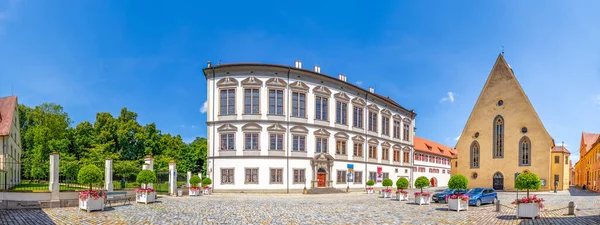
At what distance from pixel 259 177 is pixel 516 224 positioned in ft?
85.5

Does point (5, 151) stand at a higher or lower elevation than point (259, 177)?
higher

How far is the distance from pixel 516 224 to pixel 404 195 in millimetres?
13984

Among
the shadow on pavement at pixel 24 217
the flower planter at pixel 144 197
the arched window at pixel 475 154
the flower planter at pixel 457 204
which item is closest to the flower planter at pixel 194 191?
the flower planter at pixel 144 197

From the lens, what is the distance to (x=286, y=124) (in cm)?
3991

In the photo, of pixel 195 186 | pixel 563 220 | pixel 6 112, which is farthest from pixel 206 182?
pixel 563 220

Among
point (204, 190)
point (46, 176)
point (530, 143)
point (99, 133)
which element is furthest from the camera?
point (99, 133)

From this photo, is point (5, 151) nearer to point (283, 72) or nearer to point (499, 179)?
point (283, 72)

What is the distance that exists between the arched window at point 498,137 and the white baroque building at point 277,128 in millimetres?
18864

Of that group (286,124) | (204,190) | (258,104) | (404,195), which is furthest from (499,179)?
(204,190)

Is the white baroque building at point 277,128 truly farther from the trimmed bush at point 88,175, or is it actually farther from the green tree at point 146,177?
the trimmed bush at point 88,175

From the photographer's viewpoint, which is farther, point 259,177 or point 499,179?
point 499,179

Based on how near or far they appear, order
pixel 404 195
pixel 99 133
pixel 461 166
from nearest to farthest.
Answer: pixel 404 195 < pixel 461 166 < pixel 99 133

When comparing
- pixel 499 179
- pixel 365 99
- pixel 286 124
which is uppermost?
pixel 365 99

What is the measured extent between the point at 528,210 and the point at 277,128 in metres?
25.2
